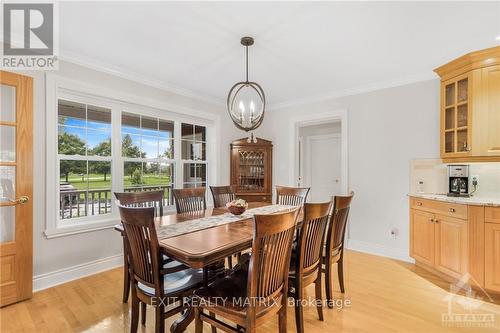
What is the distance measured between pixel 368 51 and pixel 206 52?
1.76 meters

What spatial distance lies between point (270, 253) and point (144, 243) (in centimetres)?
81

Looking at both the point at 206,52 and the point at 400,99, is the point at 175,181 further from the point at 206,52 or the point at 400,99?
the point at 400,99

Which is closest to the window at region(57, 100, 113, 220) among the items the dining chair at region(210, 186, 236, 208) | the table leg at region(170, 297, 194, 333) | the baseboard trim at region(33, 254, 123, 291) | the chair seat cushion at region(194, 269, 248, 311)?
the baseboard trim at region(33, 254, 123, 291)

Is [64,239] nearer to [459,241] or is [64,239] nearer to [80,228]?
[80,228]

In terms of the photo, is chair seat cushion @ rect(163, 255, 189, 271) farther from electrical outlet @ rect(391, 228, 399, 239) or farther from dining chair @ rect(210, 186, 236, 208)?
electrical outlet @ rect(391, 228, 399, 239)

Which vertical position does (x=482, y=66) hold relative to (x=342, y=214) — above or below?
above

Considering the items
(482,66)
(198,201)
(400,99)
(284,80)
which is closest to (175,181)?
(198,201)

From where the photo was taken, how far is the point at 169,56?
2.86 meters

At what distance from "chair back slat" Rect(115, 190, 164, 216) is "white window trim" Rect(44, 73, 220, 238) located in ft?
2.75

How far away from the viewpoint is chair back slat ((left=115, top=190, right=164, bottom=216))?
8.18 ft

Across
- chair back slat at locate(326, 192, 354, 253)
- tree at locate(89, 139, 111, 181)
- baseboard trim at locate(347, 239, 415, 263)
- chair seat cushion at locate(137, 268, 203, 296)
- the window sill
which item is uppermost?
tree at locate(89, 139, 111, 181)

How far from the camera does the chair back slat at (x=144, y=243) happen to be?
1544 millimetres

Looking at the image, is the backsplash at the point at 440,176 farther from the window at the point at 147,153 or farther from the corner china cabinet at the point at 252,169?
the window at the point at 147,153

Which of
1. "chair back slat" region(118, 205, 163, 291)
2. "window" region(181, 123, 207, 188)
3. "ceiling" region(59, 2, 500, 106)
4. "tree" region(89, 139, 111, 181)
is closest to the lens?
"chair back slat" region(118, 205, 163, 291)
